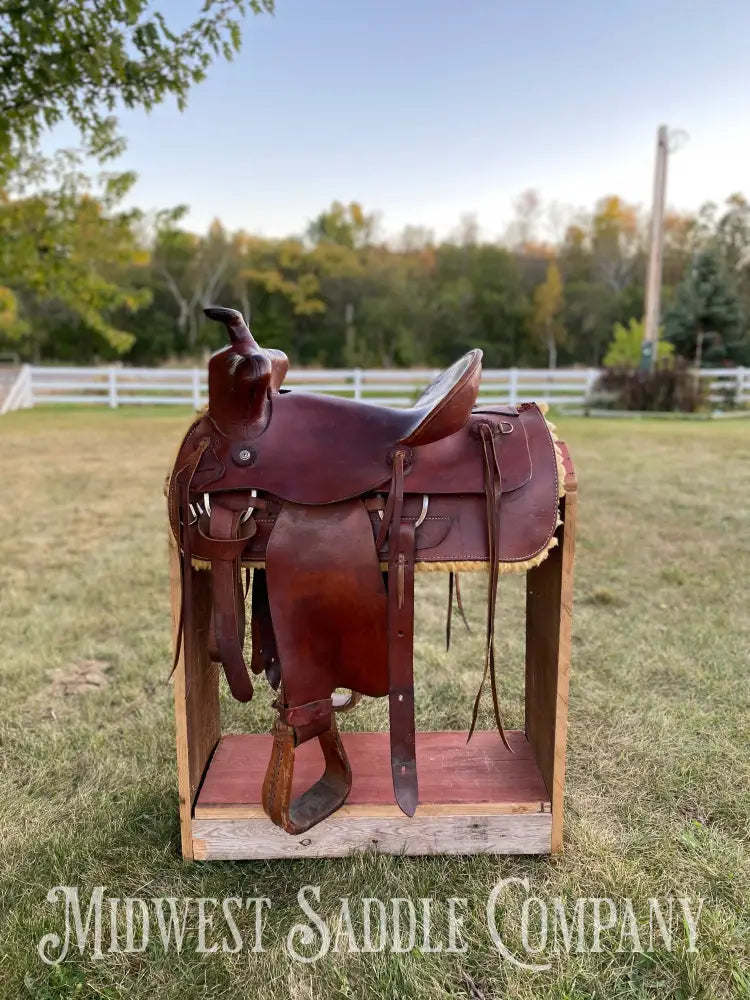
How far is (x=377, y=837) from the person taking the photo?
159cm

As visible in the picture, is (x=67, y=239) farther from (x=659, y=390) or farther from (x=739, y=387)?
(x=739, y=387)

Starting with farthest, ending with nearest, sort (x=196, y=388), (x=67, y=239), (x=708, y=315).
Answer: (x=708, y=315) → (x=196, y=388) → (x=67, y=239)

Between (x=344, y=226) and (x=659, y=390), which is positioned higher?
(x=344, y=226)

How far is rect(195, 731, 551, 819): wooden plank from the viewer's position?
1587 millimetres

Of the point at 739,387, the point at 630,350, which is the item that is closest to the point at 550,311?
the point at 630,350

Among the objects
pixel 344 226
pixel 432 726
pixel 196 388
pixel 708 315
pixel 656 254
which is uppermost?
pixel 344 226

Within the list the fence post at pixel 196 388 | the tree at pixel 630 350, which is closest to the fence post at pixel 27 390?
the fence post at pixel 196 388

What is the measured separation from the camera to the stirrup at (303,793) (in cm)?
146

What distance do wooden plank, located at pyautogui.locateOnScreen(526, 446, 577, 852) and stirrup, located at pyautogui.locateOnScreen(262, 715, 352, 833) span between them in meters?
0.50

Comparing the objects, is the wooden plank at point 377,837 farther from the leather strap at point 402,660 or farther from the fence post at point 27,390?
the fence post at point 27,390

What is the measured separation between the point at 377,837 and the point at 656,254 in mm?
14397

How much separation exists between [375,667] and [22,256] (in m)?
4.53

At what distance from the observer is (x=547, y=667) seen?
170 cm

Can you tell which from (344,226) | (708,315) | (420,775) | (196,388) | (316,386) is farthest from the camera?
(344,226)
